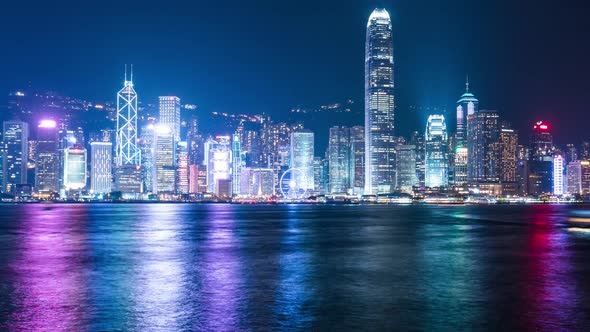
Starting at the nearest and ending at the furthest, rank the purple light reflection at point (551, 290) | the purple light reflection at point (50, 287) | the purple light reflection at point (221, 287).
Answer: the purple light reflection at point (50, 287)
the purple light reflection at point (221, 287)
the purple light reflection at point (551, 290)

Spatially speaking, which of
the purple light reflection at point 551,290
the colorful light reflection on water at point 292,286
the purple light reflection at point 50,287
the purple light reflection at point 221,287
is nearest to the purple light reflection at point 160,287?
the colorful light reflection on water at point 292,286

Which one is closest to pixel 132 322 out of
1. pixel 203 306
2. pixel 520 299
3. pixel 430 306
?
pixel 203 306

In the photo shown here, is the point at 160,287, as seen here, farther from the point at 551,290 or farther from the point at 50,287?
the point at 551,290

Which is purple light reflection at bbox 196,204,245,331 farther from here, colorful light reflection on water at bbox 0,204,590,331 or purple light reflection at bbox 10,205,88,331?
purple light reflection at bbox 10,205,88,331

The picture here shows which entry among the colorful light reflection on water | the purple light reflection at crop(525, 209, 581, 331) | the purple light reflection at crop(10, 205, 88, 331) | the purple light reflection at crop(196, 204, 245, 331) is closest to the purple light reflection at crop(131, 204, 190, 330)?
the colorful light reflection on water

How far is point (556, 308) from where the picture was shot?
859 inches

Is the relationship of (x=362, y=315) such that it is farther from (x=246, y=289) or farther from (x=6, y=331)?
(x=6, y=331)

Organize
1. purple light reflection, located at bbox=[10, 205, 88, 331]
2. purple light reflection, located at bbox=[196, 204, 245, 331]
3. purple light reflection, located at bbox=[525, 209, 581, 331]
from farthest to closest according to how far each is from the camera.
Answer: purple light reflection, located at bbox=[525, 209, 581, 331] < purple light reflection, located at bbox=[196, 204, 245, 331] < purple light reflection, located at bbox=[10, 205, 88, 331]

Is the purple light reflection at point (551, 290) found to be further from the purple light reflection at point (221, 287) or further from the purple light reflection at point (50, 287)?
the purple light reflection at point (50, 287)

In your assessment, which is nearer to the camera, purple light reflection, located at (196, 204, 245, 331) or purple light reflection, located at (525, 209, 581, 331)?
purple light reflection, located at (196, 204, 245, 331)

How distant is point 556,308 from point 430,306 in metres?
4.61

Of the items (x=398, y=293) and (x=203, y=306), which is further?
(x=398, y=293)

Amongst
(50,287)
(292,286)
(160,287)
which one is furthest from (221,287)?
(50,287)

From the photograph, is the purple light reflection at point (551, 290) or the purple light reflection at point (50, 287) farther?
the purple light reflection at point (551, 290)
